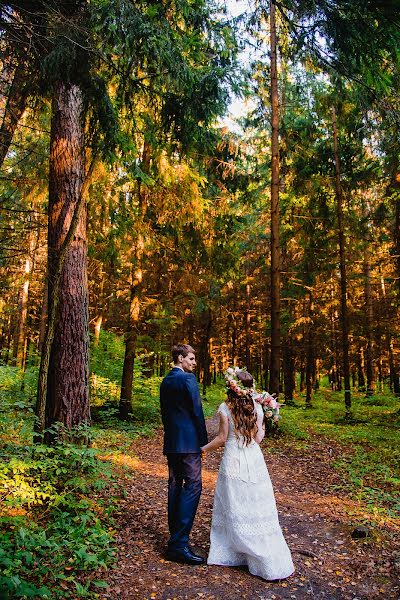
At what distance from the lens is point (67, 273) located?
641 centimetres

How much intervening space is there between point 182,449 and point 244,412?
0.77m

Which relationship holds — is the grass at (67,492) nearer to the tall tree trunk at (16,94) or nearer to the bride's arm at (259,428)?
the bride's arm at (259,428)

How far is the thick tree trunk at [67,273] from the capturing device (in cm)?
614

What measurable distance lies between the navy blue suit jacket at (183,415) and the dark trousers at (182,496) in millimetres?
122

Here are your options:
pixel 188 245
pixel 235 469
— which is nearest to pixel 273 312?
pixel 188 245

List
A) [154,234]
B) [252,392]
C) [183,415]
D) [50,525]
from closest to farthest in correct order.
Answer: [50,525], [183,415], [252,392], [154,234]

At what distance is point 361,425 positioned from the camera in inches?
572

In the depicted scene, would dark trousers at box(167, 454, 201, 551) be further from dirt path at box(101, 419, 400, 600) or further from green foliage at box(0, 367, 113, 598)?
green foliage at box(0, 367, 113, 598)

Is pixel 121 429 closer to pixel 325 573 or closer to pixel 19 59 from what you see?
pixel 325 573

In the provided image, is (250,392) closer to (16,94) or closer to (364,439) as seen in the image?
(16,94)

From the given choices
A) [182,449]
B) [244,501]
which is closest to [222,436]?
[182,449]

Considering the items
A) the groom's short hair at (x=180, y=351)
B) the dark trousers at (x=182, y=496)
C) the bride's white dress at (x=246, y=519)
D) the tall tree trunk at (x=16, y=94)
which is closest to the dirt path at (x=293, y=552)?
the bride's white dress at (x=246, y=519)

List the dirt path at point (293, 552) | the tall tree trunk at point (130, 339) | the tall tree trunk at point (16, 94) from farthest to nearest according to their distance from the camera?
the tall tree trunk at point (130, 339), the tall tree trunk at point (16, 94), the dirt path at point (293, 552)

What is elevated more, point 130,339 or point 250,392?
point 130,339
